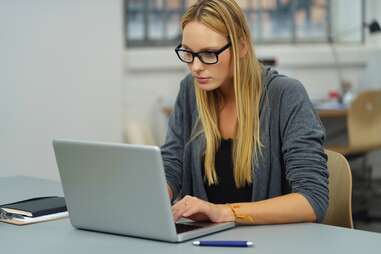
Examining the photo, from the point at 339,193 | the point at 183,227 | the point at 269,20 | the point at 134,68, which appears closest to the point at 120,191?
the point at 183,227

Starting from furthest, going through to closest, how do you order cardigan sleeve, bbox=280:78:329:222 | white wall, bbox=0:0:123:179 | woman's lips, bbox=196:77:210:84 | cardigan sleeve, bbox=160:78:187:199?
white wall, bbox=0:0:123:179
cardigan sleeve, bbox=160:78:187:199
woman's lips, bbox=196:77:210:84
cardigan sleeve, bbox=280:78:329:222

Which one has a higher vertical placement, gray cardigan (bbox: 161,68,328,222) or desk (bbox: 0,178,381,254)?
gray cardigan (bbox: 161,68,328,222)

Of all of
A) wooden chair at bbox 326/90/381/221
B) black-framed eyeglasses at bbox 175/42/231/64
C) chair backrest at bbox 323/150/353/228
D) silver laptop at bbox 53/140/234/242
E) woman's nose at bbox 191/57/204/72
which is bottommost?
wooden chair at bbox 326/90/381/221

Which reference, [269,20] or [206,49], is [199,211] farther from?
[269,20]

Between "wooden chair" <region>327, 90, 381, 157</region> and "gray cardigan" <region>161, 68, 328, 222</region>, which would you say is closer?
"gray cardigan" <region>161, 68, 328, 222</region>

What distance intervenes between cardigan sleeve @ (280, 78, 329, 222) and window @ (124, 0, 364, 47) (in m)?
3.13

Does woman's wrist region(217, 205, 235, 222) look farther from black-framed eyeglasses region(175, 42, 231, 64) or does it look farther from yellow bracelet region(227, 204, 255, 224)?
black-framed eyeglasses region(175, 42, 231, 64)

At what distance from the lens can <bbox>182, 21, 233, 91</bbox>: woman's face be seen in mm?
1853

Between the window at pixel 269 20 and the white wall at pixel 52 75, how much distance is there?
23.1 inches

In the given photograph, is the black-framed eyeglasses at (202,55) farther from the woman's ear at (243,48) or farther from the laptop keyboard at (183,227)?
the laptop keyboard at (183,227)

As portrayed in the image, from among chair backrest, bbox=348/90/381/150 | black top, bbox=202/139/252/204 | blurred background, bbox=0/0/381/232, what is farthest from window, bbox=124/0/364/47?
black top, bbox=202/139/252/204

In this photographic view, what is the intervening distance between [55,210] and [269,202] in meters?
0.54

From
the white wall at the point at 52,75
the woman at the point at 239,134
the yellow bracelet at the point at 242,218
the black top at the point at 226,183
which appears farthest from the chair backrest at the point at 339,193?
the white wall at the point at 52,75

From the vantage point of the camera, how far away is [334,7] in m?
5.20
